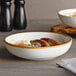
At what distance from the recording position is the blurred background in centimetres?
145

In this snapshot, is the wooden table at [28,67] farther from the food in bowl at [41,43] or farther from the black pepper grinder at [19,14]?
the black pepper grinder at [19,14]

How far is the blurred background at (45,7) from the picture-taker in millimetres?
1447

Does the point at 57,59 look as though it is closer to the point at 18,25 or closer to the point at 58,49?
the point at 58,49

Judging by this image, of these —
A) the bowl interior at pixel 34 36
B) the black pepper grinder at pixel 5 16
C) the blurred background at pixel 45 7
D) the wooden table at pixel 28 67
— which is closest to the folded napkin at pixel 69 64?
→ the wooden table at pixel 28 67

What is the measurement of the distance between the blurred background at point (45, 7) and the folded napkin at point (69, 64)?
0.68 m

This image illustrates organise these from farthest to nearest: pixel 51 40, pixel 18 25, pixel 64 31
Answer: pixel 18 25, pixel 64 31, pixel 51 40

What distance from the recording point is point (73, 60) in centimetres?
81

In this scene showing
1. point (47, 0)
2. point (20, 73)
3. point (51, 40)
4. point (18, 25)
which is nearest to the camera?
point (20, 73)

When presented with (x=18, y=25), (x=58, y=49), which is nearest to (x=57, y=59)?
(x=58, y=49)

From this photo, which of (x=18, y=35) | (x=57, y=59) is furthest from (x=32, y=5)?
(x=57, y=59)

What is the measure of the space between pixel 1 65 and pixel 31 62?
0.09 meters

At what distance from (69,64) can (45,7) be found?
2.39ft

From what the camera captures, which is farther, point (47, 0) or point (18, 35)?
point (47, 0)

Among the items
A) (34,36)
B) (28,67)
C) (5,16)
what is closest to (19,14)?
(5,16)
